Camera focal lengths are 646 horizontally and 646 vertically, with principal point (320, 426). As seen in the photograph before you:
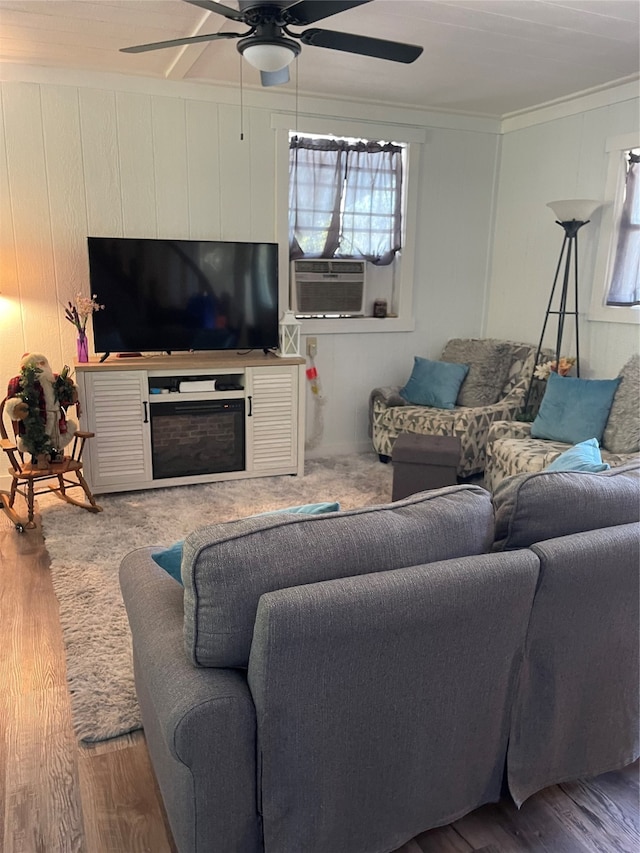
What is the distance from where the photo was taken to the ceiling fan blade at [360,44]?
8.40 ft

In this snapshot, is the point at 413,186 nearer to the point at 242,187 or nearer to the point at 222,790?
the point at 242,187

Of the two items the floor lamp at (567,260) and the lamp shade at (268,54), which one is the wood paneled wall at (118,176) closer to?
the floor lamp at (567,260)

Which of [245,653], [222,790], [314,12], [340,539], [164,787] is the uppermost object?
[314,12]

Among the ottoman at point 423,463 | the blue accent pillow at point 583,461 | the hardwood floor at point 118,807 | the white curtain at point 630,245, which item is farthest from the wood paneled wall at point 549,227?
the hardwood floor at point 118,807

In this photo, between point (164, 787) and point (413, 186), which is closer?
point (164, 787)

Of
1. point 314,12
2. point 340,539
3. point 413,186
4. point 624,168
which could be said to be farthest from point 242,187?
point 340,539

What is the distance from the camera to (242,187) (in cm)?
452

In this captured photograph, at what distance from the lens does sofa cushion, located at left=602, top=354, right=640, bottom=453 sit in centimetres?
367

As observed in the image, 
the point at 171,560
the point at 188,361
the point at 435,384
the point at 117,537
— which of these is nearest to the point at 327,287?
the point at 435,384

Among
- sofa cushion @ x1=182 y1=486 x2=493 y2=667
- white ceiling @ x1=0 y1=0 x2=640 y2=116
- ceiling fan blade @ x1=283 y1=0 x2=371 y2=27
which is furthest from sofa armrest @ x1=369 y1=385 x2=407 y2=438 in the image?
sofa cushion @ x1=182 y1=486 x2=493 y2=667

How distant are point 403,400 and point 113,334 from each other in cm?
213

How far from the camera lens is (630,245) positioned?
4195 mm

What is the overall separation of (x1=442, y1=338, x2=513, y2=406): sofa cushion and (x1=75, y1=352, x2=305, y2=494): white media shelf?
1.30 metres

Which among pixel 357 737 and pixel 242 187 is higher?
pixel 242 187
